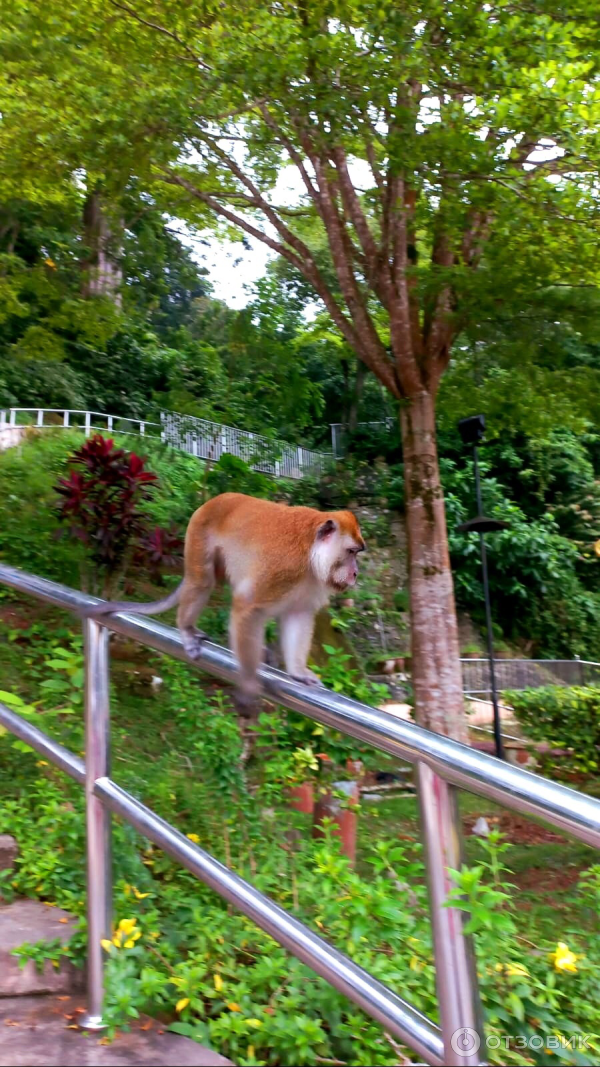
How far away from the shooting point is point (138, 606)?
8.09 feet

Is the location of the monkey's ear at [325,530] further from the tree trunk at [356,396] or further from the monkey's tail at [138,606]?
the tree trunk at [356,396]

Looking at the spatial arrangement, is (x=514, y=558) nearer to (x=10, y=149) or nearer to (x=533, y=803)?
(x=10, y=149)

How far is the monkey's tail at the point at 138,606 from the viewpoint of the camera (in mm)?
2092

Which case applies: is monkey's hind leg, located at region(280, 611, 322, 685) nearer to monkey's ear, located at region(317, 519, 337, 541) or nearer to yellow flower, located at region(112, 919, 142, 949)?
monkey's ear, located at region(317, 519, 337, 541)

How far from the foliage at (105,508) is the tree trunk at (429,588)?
2.26 m

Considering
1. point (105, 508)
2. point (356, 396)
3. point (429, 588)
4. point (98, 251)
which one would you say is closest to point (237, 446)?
point (98, 251)

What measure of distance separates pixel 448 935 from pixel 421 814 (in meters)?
0.19

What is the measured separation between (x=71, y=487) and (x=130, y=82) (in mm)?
3352

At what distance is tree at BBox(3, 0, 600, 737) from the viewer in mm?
4882

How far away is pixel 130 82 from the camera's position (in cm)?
634

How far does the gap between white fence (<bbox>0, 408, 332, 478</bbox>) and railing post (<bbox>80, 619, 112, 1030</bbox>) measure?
9.97m

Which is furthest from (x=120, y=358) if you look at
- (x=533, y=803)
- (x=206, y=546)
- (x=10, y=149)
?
(x=533, y=803)

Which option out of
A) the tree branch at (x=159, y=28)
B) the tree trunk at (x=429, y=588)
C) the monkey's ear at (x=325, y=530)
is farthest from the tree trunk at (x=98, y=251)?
the monkey's ear at (x=325, y=530)

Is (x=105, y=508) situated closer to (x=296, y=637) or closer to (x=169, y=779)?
(x=169, y=779)
